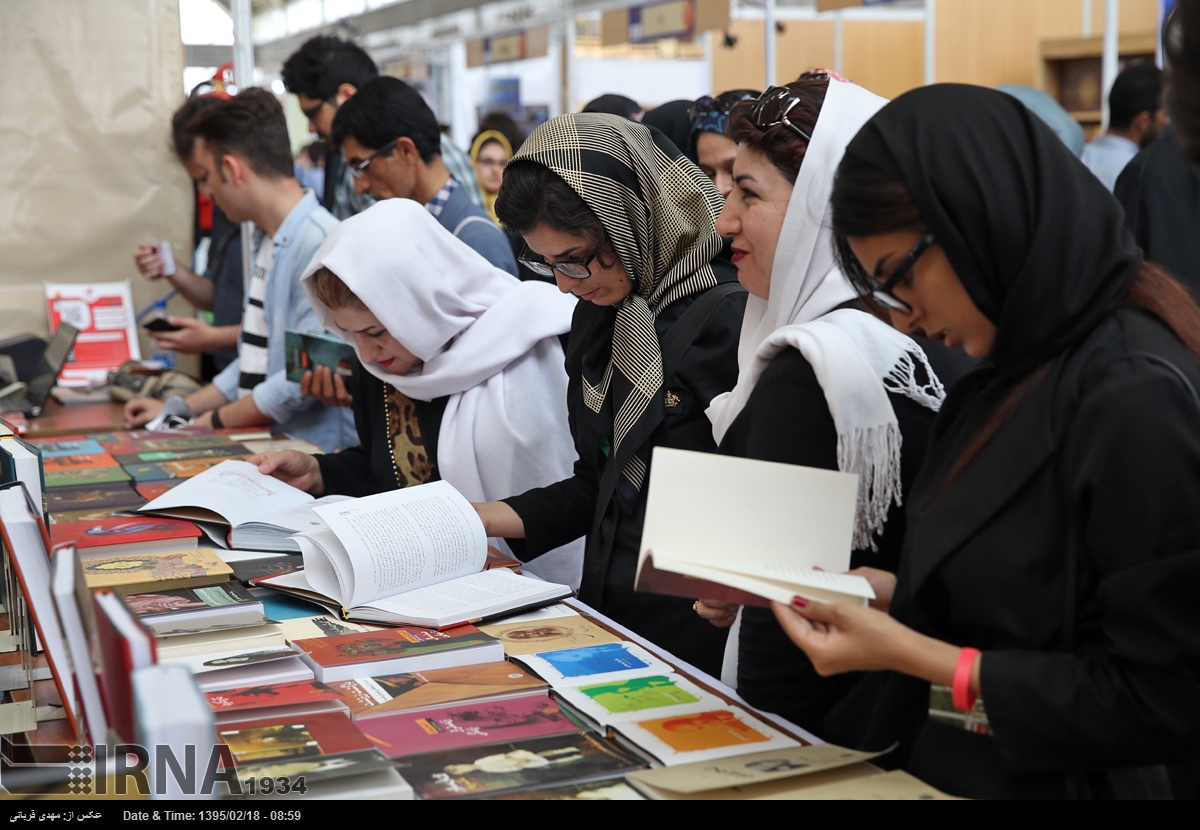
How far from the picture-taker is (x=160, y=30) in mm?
4219

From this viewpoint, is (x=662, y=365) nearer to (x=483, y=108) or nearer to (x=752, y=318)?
(x=752, y=318)

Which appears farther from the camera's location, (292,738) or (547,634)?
(547,634)

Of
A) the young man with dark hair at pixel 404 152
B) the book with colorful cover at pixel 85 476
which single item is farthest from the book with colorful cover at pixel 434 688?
the young man with dark hair at pixel 404 152

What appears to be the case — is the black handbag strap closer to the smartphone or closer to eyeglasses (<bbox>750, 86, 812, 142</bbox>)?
eyeglasses (<bbox>750, 86, 812, 142</bbox>)

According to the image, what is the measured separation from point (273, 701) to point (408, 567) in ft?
1.50

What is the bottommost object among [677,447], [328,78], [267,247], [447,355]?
[677,447]

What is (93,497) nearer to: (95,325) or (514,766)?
(514,766)

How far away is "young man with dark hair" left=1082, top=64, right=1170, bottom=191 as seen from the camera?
15.7 ft

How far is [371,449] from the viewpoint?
9.04 feet

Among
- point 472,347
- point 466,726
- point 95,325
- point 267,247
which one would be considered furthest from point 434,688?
point 95,325

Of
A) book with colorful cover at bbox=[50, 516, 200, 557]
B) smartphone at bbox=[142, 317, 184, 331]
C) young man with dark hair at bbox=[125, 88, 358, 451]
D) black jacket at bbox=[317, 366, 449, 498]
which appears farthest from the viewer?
smartphone at bbox=[142, 317, 184, 331]

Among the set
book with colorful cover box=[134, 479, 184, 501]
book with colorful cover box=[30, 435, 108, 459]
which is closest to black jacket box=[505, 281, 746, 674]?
book with colorful cover box=[134, 479, 184, 501]

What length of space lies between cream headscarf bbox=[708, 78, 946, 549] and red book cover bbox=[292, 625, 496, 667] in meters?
0.52

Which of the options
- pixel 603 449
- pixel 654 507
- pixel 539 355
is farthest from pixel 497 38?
pixel 654 507
